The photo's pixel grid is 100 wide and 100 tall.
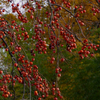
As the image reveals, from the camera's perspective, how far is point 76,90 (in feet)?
17.3

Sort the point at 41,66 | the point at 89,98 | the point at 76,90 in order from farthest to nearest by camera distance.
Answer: the point at 41,66 → the point at 76,90 → the point at 89,98

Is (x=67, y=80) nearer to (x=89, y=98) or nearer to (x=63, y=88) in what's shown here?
(x=63, y=88)

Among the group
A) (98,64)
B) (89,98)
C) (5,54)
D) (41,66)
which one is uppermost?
(5,54)

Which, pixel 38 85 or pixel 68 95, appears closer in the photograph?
pixel 38 85

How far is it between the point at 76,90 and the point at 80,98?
248 mm

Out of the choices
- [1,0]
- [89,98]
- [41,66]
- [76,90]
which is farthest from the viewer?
[1,0]

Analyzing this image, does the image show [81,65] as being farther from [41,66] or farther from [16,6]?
[16,6]

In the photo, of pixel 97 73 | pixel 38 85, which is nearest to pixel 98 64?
pixel 97 73

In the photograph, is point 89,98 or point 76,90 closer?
point 89,98

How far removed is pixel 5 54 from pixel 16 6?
482 cm

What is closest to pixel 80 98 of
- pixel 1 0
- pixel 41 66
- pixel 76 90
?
pixel 76 90

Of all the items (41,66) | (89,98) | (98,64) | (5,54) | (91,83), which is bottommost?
(89,98)

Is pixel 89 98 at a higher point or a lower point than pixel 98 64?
lower

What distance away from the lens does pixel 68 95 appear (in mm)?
5371
